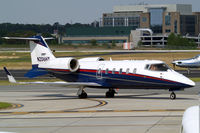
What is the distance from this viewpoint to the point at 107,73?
3328cm

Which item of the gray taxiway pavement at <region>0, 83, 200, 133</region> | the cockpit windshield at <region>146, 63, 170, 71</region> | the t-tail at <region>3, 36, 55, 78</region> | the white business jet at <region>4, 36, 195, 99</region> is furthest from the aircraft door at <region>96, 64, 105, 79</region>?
the t-tail at <region>3, 36, 55, 78</region>

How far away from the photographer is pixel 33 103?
1190 inches

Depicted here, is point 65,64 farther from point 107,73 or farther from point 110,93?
point 110,93

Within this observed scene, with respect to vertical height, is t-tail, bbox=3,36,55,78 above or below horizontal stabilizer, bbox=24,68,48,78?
above

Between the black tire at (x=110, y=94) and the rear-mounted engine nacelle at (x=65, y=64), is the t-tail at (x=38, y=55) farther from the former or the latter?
the black tire at (x=110, y=94)

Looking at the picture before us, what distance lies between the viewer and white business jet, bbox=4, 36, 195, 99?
1208 inches

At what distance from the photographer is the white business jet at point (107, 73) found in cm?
3069

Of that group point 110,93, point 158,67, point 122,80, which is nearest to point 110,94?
point 110,93

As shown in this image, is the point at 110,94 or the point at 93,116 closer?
the point at 93,116

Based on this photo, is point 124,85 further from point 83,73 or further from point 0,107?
point 0,107

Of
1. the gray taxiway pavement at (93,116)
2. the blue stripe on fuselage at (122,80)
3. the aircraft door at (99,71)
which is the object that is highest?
the aircraft door at (99,71)

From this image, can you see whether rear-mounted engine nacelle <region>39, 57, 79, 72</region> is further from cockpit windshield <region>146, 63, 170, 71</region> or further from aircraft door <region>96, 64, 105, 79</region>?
cockpit windshield <region>146, 63, 170, 71</region>

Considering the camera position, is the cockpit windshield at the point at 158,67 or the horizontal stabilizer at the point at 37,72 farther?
the horizontal stabilizer at the point at 37,72

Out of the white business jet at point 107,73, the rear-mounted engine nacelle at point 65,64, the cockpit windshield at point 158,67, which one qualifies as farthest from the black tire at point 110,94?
the cockpit windshield at point 158,67
